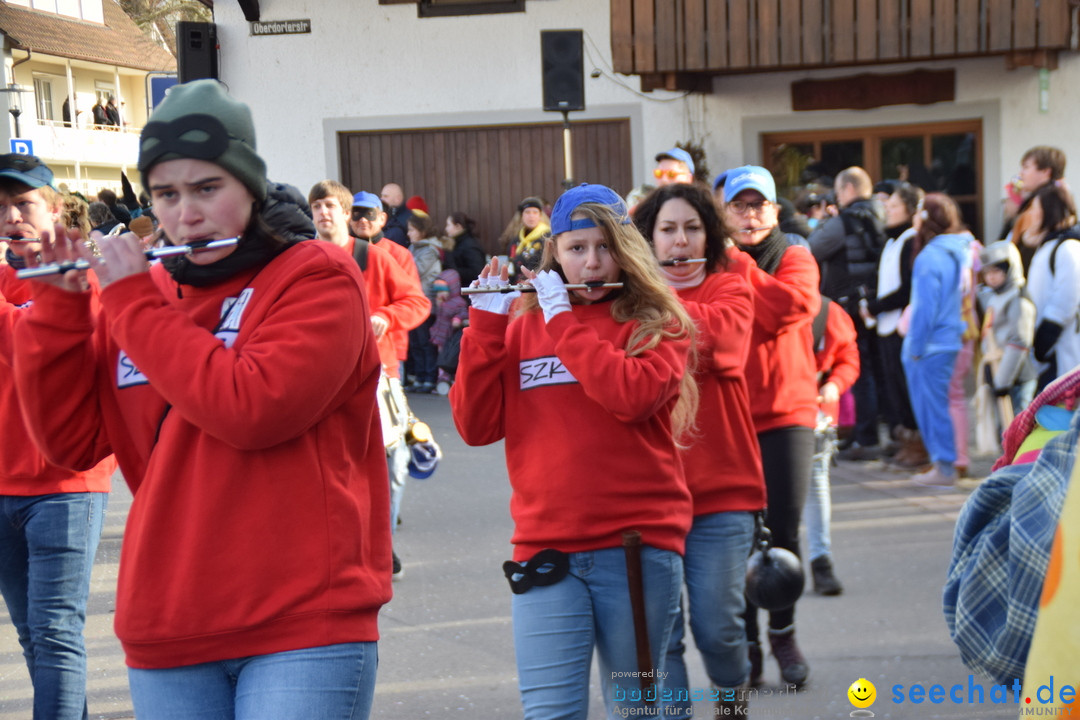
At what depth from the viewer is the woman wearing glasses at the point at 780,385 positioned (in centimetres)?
434

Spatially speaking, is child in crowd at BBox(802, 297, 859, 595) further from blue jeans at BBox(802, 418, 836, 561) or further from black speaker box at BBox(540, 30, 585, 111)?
black speaker box at BBox(540, 30, 585, 111)

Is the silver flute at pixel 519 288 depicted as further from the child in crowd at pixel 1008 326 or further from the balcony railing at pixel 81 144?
the balcony railing at pixel 81 144

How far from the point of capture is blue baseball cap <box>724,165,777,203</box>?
14.9 feet

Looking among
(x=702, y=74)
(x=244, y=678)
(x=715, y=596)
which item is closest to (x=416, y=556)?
(x=715, y=596)

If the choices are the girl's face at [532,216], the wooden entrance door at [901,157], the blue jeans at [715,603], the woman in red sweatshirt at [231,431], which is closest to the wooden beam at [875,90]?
the wooden entrance door at [901,157]

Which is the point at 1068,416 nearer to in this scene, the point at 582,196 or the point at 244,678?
the point at 244,678

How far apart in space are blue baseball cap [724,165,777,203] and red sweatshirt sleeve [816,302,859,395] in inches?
45.7

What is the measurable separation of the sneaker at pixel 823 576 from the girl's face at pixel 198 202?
400cm

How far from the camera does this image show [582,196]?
130 inches

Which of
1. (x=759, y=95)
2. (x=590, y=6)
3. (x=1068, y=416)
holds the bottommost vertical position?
(x=1068, y=416)

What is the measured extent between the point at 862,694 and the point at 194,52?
322 inches

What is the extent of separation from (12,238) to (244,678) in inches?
83.4

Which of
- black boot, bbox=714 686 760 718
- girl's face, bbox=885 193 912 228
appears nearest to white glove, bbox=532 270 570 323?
black boot, bbox=714 686 760 718

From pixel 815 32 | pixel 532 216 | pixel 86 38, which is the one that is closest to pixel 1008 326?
pixel 532 216
